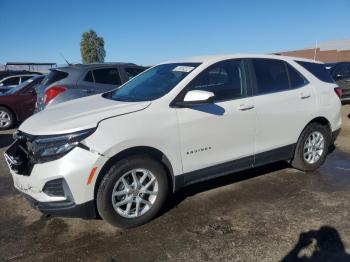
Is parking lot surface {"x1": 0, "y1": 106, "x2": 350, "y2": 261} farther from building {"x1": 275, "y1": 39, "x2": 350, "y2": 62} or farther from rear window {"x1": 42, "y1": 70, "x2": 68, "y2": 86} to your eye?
building {"x1": 275, "y1": 39, "x2": 350, "y2": 62}

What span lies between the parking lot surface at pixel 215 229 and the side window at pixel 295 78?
4.54 feet

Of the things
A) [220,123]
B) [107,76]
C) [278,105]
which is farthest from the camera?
[107,76]

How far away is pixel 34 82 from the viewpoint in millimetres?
10594

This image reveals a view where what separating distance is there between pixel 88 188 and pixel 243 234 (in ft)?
5.27

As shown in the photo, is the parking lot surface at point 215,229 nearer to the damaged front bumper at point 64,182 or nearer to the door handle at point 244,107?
the damaged front bumper at point 64,182

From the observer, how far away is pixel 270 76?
4.74 metres

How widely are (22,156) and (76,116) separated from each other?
0.67 metres

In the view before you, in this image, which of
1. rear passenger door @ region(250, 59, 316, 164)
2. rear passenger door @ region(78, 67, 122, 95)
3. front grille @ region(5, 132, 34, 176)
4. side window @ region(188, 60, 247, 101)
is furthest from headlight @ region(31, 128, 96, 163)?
rear passenger door @ region(78, 67, 122, 95)

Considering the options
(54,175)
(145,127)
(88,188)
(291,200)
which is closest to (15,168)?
(54,175)

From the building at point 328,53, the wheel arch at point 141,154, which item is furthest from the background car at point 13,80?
the building at point 328,53

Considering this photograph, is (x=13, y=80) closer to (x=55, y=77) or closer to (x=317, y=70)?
(x=55, y=77)

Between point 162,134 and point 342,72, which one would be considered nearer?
point 162,134

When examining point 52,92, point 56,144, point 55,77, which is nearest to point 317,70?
point 56,144

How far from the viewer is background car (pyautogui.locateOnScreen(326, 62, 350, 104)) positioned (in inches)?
452
